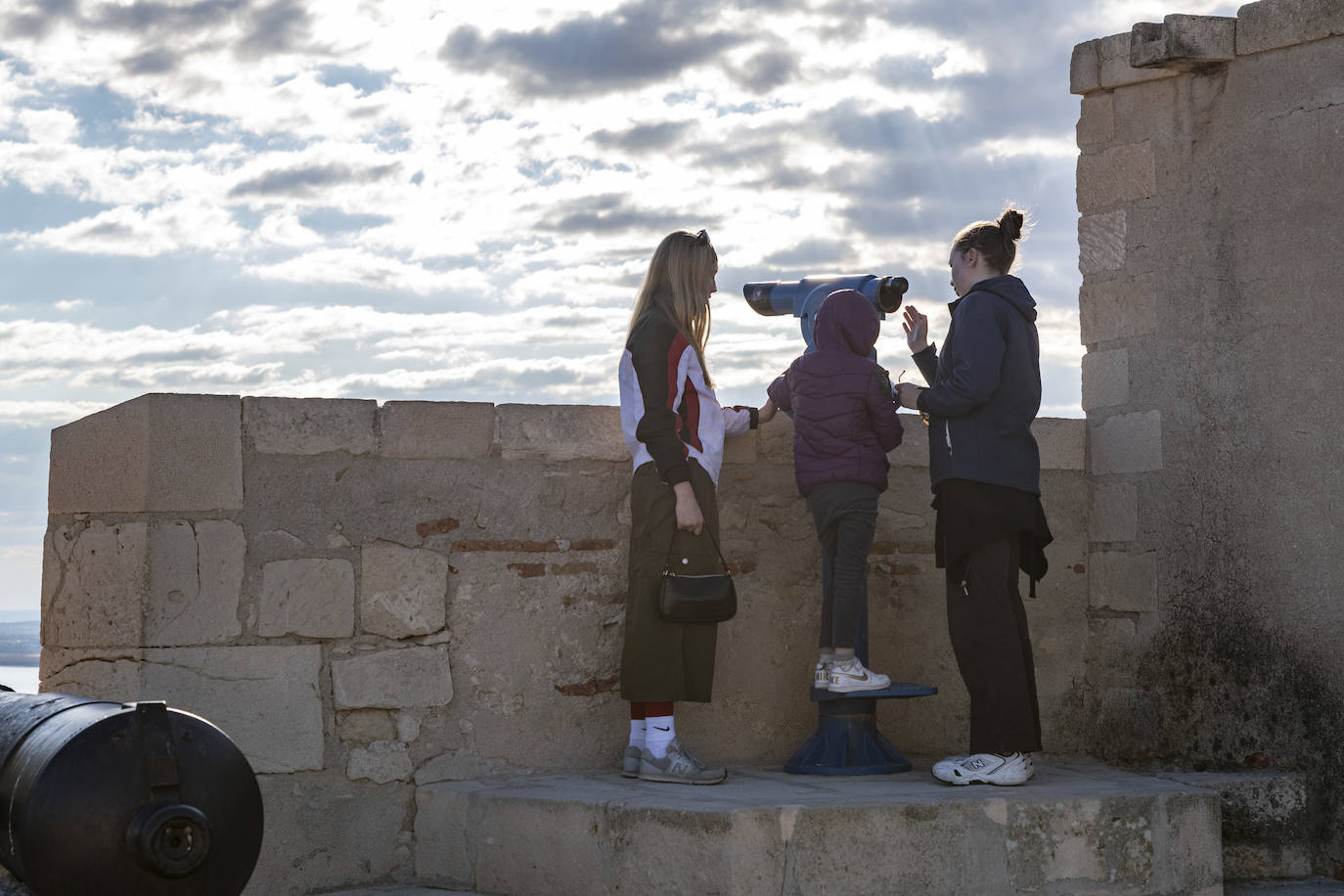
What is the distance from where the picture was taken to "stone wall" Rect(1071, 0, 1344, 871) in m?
5.08

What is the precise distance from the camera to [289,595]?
4625 millimetres

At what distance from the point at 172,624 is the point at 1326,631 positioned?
3887 mm

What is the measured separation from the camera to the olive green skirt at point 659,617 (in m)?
4.58

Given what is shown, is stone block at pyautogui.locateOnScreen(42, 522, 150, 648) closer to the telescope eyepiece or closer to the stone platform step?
the stone platform step

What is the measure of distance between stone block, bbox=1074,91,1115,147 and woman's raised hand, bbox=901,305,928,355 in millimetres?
1616

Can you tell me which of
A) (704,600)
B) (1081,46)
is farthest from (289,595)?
(1081,46)

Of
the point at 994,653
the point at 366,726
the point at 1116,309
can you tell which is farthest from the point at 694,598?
the point at 1116,309

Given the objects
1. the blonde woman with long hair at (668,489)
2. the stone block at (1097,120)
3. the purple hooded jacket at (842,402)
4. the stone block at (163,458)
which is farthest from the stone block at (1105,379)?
the stone block at (163,458)

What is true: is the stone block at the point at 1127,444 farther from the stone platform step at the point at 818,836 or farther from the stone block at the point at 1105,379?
the stone platform step at the point at 818,836

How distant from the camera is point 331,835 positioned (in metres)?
4.61

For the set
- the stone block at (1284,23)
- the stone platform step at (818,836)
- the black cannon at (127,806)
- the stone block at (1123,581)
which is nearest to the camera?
the black cannon at (127,806)

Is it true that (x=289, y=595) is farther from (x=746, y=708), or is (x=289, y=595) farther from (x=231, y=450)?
(x=746, y=708)

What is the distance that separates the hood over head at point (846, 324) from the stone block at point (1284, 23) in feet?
6.15

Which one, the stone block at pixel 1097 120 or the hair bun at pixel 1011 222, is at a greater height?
the stone block at pixel 1097 120
